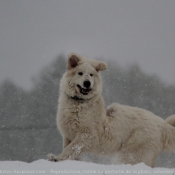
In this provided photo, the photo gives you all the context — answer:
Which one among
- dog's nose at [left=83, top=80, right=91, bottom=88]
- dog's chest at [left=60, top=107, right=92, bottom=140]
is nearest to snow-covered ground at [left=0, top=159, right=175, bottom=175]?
dog's chest at [left=60, top=107, right=92, bottom=140]

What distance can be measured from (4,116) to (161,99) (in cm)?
1161

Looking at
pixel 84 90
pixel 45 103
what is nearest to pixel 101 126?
pixel 84 90

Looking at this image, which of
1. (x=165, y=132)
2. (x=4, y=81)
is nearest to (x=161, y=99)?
(x=4, y=81)

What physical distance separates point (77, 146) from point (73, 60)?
68.7 inches

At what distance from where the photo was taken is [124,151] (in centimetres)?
751

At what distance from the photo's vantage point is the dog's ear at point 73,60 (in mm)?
7543

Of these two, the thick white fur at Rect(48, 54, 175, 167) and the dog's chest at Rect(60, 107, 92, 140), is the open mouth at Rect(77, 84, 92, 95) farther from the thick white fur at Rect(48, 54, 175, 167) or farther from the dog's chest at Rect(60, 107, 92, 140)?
the dog's chest at Rect(60, 107, 92, 140)

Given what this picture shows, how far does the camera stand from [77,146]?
275 inches

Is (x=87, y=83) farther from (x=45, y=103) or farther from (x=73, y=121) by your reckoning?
(x=45, y=103)

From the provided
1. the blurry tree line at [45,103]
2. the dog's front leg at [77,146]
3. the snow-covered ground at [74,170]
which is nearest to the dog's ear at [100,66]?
the dog's front leg at [77,146]

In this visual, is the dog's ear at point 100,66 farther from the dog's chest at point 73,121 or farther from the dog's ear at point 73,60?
the dog's chest at point 73,121

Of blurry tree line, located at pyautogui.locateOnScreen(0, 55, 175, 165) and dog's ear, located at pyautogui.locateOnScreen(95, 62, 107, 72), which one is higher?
dog's ear, located at pyautogui.locateOnScreen(95, 62, 107, 72)

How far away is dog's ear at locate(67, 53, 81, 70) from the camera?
7.54m

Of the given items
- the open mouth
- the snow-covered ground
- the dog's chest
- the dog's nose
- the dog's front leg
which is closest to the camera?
the snow-covered ground
